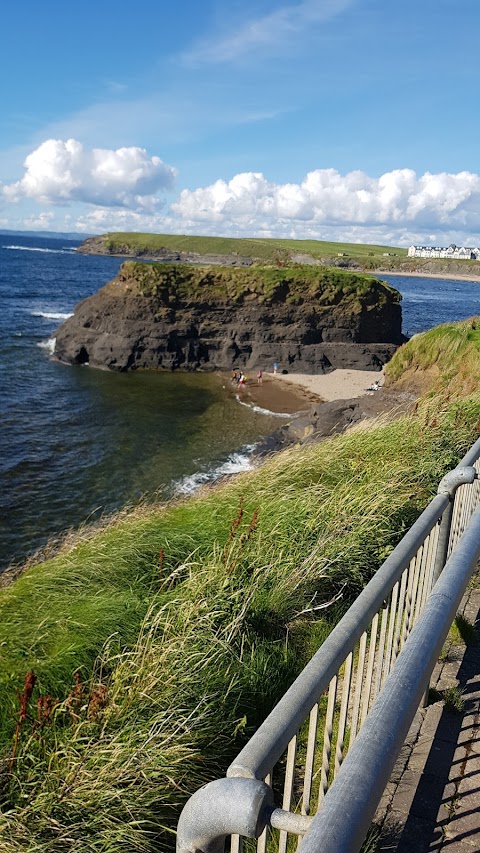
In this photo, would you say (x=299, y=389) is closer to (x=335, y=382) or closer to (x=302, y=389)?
(x=302, y=389)

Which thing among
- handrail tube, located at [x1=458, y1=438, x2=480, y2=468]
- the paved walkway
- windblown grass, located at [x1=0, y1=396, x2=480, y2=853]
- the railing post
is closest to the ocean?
windblown grass, located at [x1=0, y1=396, x2=480, y2=853]

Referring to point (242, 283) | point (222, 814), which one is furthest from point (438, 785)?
point (242, 283)

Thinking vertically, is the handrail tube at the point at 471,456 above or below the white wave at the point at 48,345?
above

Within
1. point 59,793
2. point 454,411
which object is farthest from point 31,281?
point 59,793

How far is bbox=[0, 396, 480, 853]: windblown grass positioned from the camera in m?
3.44

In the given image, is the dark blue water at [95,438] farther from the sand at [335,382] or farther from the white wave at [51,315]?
the white wave at [51,315]

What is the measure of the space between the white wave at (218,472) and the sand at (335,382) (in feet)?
35.4

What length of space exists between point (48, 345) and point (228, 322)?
12.9m

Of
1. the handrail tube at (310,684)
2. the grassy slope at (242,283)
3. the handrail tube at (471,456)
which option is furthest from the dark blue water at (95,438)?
the handrail tube at (310,684)

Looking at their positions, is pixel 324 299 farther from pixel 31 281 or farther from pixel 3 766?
pixel 31 281

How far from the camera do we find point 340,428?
72.7ft

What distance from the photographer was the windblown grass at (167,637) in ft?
11.3

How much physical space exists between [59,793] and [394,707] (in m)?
2.33

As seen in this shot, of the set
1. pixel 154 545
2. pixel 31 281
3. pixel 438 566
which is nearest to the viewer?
pixel 438 566
